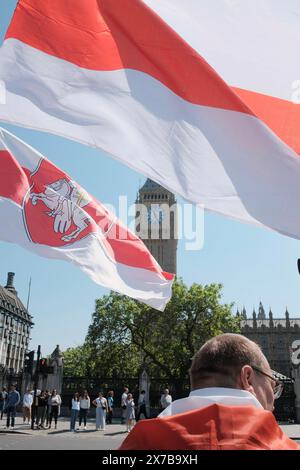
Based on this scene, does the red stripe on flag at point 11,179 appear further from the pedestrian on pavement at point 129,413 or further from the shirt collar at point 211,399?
the pedestrian on pavement at point 129,413

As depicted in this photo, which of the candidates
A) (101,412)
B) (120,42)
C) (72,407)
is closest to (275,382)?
(120,42)

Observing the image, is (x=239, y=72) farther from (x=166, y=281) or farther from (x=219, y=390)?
(x=166, y=281)

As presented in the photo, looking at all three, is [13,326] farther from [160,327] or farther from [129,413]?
[129,413]

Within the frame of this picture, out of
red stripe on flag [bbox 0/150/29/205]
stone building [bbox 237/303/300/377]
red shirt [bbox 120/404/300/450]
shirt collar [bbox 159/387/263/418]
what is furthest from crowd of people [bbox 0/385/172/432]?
stone building [bbox 237/303/300/377]

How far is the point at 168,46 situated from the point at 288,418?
2891 centimetres

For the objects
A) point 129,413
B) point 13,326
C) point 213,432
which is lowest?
point 129,413

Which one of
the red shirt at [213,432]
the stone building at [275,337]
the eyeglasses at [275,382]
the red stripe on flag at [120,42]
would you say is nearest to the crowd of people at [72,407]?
the red stripe on flag at [120,42]

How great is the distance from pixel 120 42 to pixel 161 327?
40043 millimetres

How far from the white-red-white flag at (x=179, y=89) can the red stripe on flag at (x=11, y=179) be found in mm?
2994

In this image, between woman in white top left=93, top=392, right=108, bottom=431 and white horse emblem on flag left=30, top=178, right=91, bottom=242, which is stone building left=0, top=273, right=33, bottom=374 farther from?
white horse emblem on flag left=30, top=178, right=91, bottom=242

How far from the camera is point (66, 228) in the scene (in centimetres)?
759

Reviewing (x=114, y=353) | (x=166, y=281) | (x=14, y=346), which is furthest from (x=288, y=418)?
(x=14, y=346)

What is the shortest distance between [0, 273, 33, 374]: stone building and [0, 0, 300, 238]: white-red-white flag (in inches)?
2973

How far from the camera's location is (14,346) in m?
89.1
